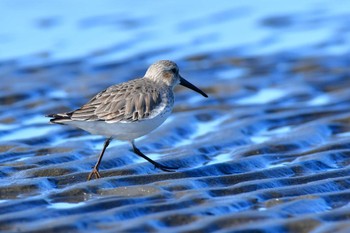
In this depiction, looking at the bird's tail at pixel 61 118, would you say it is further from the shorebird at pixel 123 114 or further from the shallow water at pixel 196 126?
the shallow water at pixel 196 126

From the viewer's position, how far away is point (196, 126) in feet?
32.5

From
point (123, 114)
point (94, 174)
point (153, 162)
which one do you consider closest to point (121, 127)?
point (123, 114)

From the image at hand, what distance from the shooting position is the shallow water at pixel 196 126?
632 centimetres

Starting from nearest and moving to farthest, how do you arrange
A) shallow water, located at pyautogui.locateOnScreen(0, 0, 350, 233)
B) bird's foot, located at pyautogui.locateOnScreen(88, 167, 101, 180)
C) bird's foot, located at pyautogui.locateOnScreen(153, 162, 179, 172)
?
shallow water, located at pyautogui.locateOnScreen(0, 0, 350, 233) < bird's foot, located at pyautogui.locateOnScreen(88, 167, 101, 180) < bird's foot, located at pyautogui.locateOnScreen(153, 162, 179, 172)

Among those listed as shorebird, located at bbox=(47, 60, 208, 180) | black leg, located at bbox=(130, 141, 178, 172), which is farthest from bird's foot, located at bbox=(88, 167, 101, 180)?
black leg, located at bbox=(130, 141, 178, 172)

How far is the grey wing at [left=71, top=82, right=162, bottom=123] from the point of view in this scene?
309 inches

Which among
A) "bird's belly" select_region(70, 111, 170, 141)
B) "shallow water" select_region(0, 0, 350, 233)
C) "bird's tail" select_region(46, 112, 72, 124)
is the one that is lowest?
"shallow water" select_region(0, 0, 350, 233)

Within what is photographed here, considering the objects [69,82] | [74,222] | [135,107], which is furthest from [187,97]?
[74,222]

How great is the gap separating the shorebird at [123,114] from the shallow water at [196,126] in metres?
0.33

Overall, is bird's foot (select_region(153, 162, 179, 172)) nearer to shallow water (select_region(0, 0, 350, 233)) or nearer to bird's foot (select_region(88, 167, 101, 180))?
shallow water (select_region(0, 0, 350, 233))

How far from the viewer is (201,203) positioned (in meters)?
6.55

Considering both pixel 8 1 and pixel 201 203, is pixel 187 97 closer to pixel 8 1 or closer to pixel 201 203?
pixel 201 203

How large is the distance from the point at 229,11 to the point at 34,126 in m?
7.70

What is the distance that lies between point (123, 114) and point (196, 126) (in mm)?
2118
